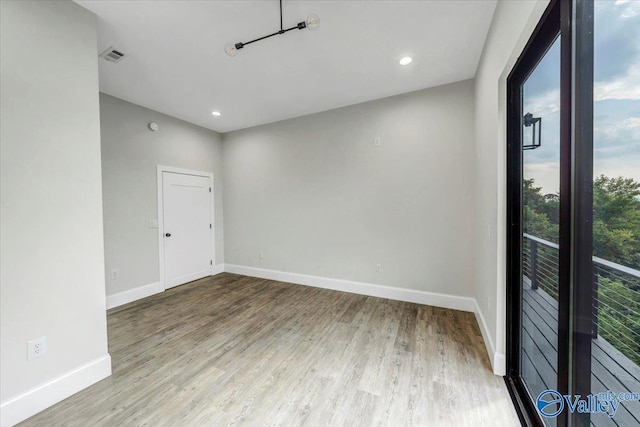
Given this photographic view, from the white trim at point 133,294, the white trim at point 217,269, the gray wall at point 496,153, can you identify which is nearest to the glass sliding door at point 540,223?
the gray wall at point 496,153

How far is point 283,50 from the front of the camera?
2240mm

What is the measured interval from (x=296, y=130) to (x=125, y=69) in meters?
2.22

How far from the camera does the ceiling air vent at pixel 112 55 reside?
2.22 m

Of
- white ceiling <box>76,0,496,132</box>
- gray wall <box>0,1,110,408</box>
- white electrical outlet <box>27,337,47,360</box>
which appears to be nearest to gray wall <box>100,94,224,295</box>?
white ceiling <box>76,0,496,132</box>

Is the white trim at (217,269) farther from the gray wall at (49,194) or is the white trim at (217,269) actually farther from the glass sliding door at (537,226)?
the glass sliding door at (537,226)

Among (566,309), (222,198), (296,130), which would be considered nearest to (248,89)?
(296,130)

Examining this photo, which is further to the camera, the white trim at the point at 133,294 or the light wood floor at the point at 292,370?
the white trim at the point at 133,294

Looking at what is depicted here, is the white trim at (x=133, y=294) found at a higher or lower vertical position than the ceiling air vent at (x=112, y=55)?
lower

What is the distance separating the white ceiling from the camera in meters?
1.79

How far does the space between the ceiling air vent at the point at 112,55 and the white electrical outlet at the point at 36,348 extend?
2467 mm

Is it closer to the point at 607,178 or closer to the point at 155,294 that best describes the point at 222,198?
the point at 155,294

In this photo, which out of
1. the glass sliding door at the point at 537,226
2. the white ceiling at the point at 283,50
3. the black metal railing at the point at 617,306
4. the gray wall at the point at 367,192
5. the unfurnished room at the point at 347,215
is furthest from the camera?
the gray wall at the point at 367,192

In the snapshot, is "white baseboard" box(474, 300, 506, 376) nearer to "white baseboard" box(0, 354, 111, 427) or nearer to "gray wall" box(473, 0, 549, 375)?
"gray wall" box(473, 0, 549, 375)

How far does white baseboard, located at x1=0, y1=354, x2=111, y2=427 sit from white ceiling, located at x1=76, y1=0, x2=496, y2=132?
8.86ft
